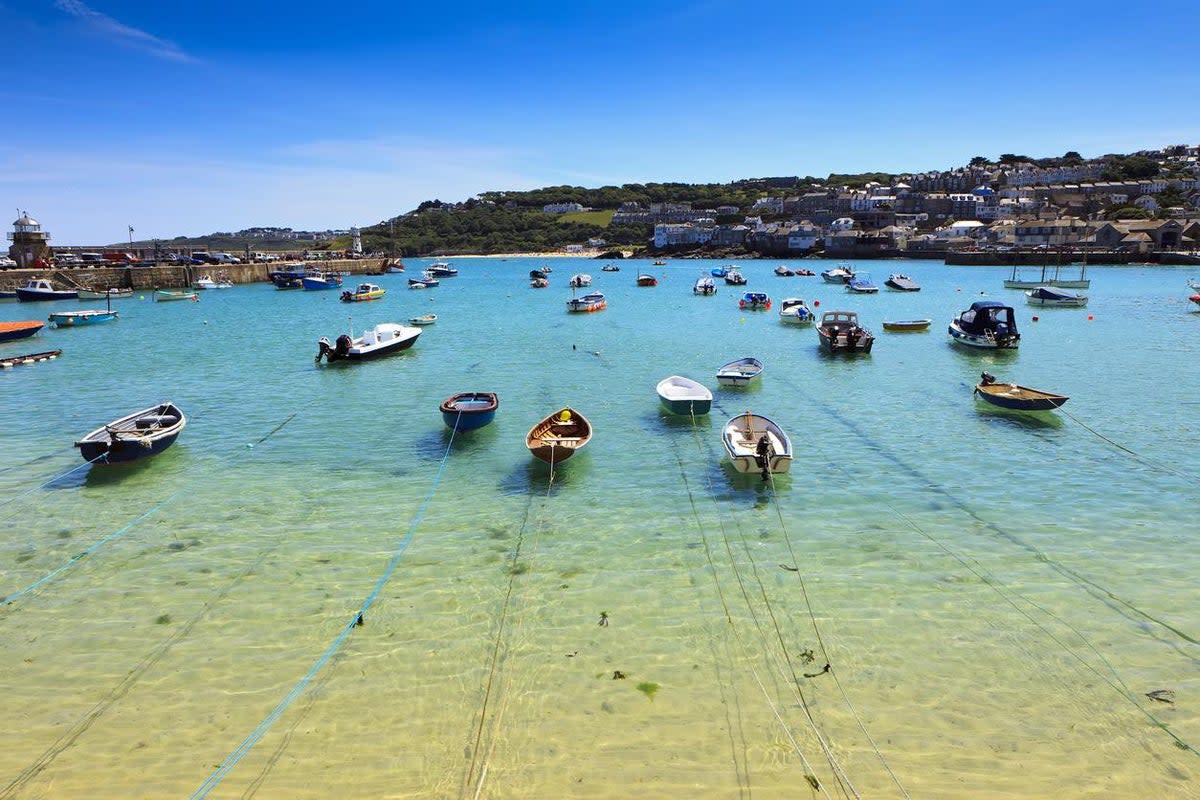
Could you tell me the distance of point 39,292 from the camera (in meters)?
80.2

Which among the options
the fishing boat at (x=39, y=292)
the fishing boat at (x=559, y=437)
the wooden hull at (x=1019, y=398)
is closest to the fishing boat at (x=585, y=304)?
the wooden hull at (x=1019, y=398)

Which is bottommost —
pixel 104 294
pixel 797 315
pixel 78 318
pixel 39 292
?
pixel 797 315

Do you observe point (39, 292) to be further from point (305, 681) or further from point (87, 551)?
point (305, 681)

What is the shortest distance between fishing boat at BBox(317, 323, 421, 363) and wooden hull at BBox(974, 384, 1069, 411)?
106 ft

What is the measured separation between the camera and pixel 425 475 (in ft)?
67.7

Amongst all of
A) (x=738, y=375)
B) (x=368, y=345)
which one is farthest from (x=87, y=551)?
(x=368, y=345)

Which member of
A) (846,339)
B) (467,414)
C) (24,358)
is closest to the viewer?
(467,414)

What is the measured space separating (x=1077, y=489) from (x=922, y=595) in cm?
895

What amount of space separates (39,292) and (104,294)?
6859 millimetres

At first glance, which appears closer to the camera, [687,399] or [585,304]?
[687,399]

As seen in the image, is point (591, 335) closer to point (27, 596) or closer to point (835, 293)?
point (27, 596)

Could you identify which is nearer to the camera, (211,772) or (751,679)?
(211,772)

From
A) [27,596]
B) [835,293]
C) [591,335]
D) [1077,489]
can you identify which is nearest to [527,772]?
[27,596]

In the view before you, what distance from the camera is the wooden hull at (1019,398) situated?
86.3 feet
